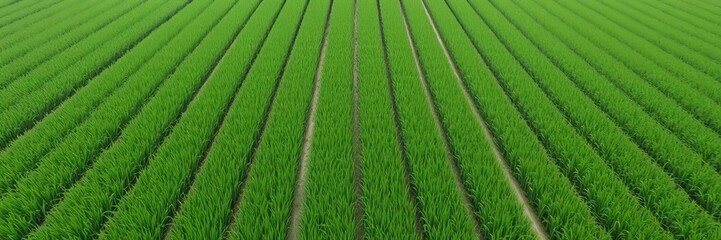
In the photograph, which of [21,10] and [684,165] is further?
[21,10]

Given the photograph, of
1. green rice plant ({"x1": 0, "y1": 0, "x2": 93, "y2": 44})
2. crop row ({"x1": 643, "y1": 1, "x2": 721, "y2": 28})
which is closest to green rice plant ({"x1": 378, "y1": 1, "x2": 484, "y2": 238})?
green rice plant ({"x1": 0, "y1": 0, "x2": 93, "y2": 44})

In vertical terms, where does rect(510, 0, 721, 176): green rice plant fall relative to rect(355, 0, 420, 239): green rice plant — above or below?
below

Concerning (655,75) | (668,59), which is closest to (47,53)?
(655,75)

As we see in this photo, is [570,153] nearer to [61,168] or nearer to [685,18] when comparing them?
[61,168]

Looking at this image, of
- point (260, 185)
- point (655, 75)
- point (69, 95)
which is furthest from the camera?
point (655, 75)

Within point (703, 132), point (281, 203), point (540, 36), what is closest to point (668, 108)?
point (703, 132)

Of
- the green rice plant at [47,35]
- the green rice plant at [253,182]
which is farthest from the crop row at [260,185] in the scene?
the green rice plant at [47,35]

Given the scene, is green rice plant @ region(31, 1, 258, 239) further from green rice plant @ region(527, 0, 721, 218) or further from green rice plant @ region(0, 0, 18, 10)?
green rice plant @ region(0, 0, 18, 10)

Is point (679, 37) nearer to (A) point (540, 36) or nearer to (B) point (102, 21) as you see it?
(A) point (540, 36)
